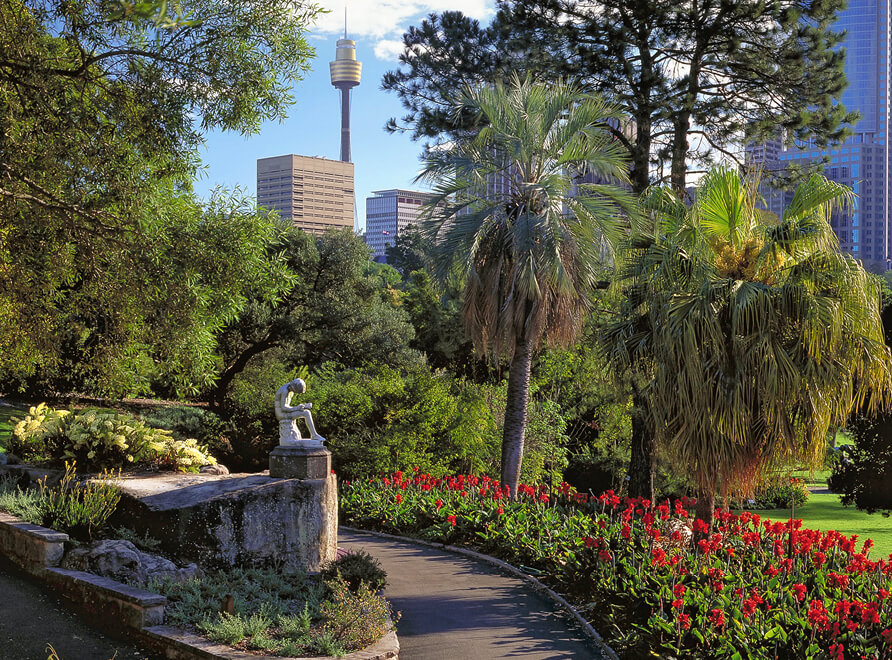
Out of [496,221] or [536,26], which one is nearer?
[496,221]

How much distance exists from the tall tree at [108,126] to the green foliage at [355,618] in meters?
4.10

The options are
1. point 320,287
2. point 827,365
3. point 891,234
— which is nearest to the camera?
point 827,365

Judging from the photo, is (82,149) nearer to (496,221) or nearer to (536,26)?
(496,221)

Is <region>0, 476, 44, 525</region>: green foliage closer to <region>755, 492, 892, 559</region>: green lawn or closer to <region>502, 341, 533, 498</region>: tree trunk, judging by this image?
<region>502, 341, 533, 498</region>: tree trunk

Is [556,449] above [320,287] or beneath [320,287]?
beneath

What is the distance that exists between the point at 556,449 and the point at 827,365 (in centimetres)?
1290

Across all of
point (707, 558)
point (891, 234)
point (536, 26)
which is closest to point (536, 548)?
point (707, 558)

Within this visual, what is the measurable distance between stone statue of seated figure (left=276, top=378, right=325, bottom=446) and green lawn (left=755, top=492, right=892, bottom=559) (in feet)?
45.6

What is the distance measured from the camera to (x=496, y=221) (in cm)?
1650

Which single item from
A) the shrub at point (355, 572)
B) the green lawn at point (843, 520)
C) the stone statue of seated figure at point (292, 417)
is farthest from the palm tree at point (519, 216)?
the green lawn at point (843, 520)

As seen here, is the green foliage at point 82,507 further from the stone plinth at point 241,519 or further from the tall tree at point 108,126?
the tall tree at point 108,126

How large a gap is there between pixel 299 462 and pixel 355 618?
2768 mm

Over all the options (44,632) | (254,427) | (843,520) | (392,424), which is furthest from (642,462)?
(44,632)

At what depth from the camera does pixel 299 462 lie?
1035 centimetres
